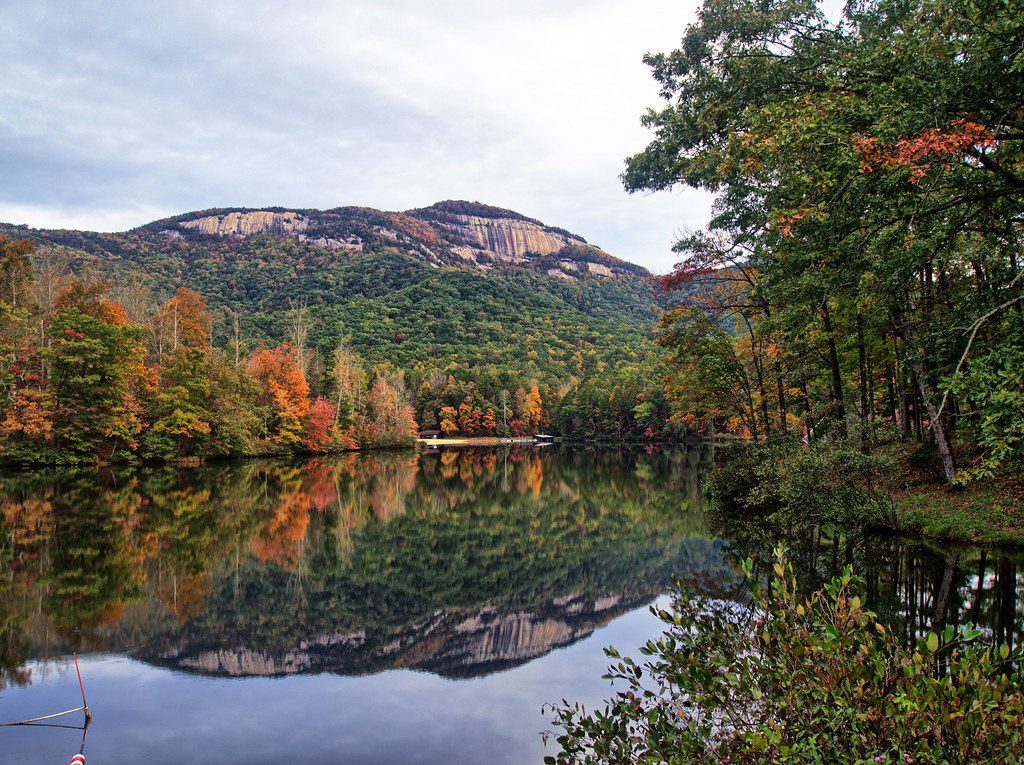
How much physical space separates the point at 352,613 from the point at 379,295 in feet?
356

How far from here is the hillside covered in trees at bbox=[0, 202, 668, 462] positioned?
3666 cm

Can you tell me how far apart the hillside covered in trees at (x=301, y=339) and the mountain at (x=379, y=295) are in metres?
0.49

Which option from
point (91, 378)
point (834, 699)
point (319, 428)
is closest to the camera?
point (834, 699)

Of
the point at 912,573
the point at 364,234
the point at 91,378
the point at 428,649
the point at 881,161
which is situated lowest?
the point at 428,649

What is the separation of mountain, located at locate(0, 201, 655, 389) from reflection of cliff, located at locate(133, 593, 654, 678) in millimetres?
55957

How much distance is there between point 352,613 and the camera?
10289 mm

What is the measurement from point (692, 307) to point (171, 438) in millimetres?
35521

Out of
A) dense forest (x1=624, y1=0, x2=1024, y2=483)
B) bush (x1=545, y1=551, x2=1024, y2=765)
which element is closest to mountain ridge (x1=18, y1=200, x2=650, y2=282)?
dense forest (x1=624, y1=0, x2=1024, y2=483)

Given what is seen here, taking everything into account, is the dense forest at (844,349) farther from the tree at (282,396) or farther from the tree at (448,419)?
the tree at (448,419)

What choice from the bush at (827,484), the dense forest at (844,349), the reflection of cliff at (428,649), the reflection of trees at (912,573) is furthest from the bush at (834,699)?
the bush at (827,484)

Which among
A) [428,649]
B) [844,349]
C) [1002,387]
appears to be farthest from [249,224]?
[1002,387]

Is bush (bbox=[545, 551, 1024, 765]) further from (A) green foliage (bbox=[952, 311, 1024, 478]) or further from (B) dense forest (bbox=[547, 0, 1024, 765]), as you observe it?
(A) green foliage (bbox=[952, 311, 1024, 478])

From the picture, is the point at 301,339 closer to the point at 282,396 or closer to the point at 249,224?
the point at 282,396

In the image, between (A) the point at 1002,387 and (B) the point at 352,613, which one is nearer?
(A) the point at 1002,387
